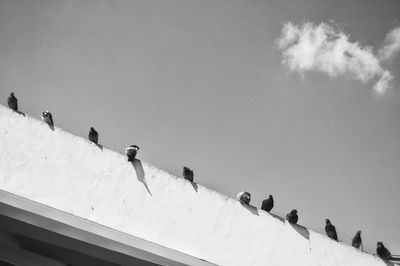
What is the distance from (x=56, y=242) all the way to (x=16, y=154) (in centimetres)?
212

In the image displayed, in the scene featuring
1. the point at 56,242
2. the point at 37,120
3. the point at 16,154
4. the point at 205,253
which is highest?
the point at 37,120

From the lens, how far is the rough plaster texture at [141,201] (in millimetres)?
4559

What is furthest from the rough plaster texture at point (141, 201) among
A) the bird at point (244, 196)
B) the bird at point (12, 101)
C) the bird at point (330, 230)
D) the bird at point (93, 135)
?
the bird at point (12, 101)

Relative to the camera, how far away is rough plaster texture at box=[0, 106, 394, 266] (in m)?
4.56

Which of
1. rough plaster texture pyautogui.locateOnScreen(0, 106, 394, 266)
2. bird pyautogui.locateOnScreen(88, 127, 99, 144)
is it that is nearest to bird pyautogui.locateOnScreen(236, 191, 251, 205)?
rough plaster texture pyautogui.locateOnScreen(0, 106, 394, 266)

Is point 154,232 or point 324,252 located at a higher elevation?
point 324,252

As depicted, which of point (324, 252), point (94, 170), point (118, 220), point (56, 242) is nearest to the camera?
point (56, 242)

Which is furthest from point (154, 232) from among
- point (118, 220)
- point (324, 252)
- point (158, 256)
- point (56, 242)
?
point (324, 252)

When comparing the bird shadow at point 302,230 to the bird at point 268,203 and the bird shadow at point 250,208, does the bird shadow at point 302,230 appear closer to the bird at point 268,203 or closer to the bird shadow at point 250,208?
the bird shadow at point 250,208

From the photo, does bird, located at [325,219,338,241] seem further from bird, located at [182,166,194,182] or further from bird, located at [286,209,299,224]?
bird, located at [182,166,194,182]

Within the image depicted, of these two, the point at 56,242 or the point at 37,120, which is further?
the point at 37,120

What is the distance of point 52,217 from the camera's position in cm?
309

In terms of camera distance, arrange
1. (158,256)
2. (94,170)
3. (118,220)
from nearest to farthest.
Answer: (158,256), (118,220), (94,170)

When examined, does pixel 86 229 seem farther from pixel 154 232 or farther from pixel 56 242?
pixel 154 232
